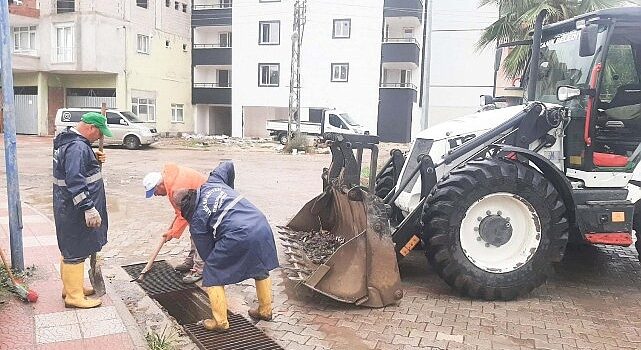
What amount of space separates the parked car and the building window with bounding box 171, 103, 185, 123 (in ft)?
22.9

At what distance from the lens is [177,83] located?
32.6m

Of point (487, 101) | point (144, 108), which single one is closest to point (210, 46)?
point (144, 108)

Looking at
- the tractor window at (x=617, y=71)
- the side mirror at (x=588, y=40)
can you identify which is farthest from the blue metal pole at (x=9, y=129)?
the tractor window at (x=617, y=71)

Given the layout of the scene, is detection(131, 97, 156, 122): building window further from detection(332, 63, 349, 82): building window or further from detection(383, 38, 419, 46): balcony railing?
detection(383, 38, 419, 46): balcony railing

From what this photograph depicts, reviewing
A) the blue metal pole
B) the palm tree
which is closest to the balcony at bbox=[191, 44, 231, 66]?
the palm tree

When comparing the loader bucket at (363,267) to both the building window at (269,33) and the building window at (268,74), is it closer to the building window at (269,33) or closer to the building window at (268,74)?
the building window at (268,74)

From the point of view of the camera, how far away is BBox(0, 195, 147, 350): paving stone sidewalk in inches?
154

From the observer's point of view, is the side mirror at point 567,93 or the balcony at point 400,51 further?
the balcony at point 400,51

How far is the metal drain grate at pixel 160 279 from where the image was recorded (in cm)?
536

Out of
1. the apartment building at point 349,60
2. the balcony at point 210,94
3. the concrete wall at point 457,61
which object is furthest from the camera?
the balcony at point 210,94

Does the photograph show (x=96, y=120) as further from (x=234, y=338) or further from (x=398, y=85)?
(x=398, y=85)

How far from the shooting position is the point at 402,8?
29828 mm

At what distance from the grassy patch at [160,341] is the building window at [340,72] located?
2721cm

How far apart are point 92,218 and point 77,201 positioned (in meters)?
0.17
